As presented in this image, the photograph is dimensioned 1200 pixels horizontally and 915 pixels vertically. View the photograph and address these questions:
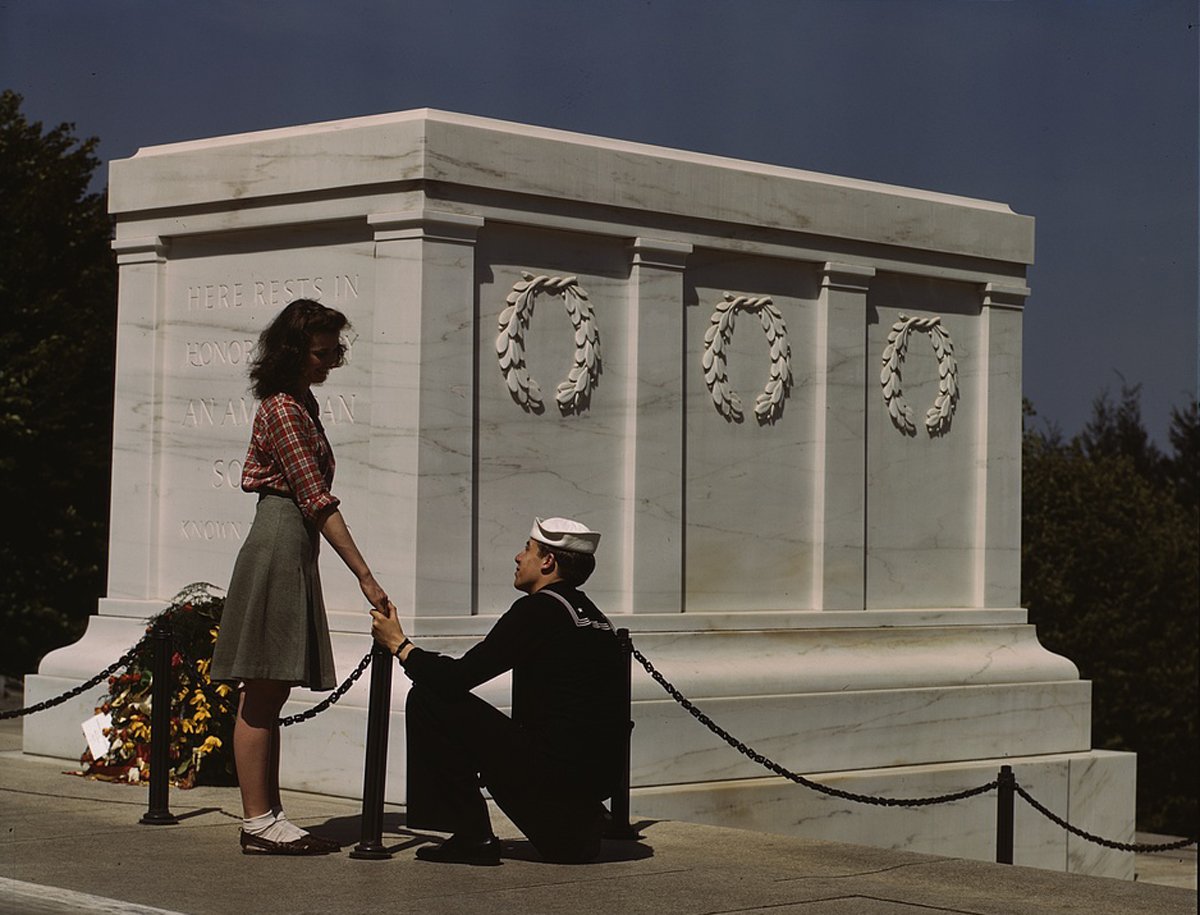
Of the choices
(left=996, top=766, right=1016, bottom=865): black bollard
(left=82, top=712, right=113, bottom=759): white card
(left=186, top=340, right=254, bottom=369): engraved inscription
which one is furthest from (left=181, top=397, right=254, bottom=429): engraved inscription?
(left=996, top=766, right=1016, bottom=865): black bollard

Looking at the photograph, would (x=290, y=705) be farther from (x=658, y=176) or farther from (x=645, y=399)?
(x=658, y=176)

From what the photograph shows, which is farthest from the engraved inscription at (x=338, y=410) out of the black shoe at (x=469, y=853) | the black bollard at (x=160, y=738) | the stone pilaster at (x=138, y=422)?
the black shoe at (x=469, y=853)

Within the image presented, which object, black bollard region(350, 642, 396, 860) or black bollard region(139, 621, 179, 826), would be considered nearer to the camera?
black bollard region(350, 642, 396, 860)

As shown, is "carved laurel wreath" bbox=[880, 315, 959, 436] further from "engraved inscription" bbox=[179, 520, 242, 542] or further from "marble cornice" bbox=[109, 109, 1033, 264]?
"engraved inscription" bbox=[179, 520, 242, 542]

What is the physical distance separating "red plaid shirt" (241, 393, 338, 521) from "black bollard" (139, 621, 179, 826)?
5.44 feet

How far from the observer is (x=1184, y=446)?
71.4 m

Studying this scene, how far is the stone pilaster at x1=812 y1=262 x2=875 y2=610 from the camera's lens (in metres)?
13.5

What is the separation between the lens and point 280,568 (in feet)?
27.7

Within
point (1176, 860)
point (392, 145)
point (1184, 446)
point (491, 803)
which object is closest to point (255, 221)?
point (392, 145)

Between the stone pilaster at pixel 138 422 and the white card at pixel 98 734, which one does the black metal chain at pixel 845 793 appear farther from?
the stone pilaster at pixel 138 422

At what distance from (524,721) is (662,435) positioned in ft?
14.2

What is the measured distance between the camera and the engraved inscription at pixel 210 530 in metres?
12.3

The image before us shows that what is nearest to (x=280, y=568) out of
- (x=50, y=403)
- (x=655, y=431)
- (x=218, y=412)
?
(x=218, y=412)

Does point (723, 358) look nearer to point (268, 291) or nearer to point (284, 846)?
point (268, 291)
